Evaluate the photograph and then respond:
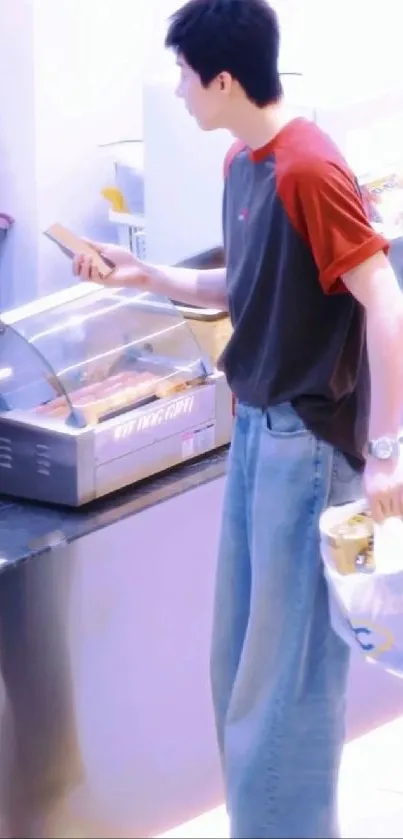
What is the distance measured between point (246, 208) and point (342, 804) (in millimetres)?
1154

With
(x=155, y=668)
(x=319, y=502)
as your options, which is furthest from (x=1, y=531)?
(x=319, y=502)

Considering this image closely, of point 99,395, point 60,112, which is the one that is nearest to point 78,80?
point 60,112

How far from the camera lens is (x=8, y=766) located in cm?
220

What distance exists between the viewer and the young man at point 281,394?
1.79 meters

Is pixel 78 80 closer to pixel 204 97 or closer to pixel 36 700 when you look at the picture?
Answer: pixel 204 97

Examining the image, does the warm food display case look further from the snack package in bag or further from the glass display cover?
the snack package in bag

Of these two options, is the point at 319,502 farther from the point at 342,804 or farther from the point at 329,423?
the point at 342,804

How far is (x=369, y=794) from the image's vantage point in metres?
2.57

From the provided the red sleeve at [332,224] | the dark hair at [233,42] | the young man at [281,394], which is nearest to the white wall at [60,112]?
the young man at [281,394]

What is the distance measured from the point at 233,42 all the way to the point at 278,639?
0.80 meters

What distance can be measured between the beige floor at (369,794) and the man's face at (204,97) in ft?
3.69

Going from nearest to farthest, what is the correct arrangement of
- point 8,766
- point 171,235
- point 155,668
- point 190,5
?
point 190,5, point 8,766, point 155,668, point 171,235

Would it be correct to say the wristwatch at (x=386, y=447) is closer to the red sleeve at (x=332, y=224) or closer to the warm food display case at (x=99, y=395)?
the red sleeve at (x=332, y=224)

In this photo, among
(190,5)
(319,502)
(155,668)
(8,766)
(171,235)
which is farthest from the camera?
(171,235)
